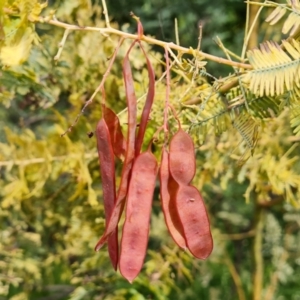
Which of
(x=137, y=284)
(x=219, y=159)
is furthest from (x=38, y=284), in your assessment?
(x=219, y=159)

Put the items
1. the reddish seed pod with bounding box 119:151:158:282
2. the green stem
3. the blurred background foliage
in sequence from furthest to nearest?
the green stem
the blurred background foliage
the reddish seed pod with bounding box 119:151:158:282

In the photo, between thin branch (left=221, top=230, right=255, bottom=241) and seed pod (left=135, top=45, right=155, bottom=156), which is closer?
seed pod (left=135, top=45, right=155, bottom=156)

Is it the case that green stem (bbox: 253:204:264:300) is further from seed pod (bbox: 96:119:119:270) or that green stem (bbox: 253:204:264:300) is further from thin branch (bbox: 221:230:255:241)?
seed pod (bbox: 96:119:119:270)

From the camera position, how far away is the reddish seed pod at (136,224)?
323 mm

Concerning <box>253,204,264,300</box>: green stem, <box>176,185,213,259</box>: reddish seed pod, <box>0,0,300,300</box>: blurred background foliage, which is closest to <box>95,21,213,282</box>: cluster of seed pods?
<box>176,185,213,259</box>: reddish seed pod

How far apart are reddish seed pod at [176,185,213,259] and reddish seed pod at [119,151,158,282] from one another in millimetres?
→ 20

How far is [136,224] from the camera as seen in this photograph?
0.33 meters

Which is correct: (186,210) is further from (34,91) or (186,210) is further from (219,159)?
(34,91)

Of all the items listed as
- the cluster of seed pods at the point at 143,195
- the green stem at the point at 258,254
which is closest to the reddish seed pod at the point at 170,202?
the cluster of seed pods at the point at 143,195

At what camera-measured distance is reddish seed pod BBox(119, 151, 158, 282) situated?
0.32 m

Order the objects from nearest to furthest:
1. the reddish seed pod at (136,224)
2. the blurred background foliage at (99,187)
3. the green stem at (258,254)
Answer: the reddish seed pod at (136,224), the blurred background foliage at (99,187), the green stem at (258,254)

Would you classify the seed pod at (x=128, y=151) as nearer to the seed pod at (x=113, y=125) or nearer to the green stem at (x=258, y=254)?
the seed pod at (x=113, y=125)

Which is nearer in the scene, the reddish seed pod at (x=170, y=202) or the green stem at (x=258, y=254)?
the reddish seed pod at (x=170, y=202)

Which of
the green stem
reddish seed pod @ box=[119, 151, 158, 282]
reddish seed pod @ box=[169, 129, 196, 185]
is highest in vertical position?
reddish seed pod @ box=[169, 129, 196, 185]
